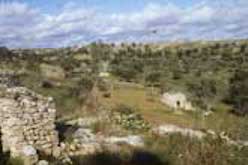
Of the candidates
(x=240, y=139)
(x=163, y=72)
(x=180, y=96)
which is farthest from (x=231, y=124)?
(x=163, y=72)

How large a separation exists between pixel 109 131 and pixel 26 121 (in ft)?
12.8

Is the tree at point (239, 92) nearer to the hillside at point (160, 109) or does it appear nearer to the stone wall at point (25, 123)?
the hillside at point (160, 109)

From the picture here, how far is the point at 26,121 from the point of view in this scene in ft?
49.4

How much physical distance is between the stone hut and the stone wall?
19.0 m

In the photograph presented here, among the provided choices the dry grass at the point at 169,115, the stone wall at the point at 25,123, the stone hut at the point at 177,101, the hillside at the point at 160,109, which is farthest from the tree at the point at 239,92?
the stone wall at the point at 25,123

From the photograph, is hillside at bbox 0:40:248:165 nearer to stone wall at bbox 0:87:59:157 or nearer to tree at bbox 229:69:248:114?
tree at bbox 229:69:248:114

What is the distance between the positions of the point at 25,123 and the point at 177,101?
21.9 metres

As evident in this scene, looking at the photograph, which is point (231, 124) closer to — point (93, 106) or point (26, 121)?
point (26, 121)

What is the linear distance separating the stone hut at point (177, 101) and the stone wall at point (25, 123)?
1899 cm

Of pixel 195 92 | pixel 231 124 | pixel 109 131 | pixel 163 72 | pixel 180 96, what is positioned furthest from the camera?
pixel 163 72

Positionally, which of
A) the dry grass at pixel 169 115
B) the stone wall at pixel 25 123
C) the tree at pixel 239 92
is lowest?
the tree at pixel 239 92

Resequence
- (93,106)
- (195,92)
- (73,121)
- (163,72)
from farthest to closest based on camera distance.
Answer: (163,72) → (195,92) → (93,106) → (73,121)

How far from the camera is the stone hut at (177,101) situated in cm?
3484

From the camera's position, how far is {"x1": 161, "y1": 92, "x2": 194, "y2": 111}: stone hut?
34844 mm
